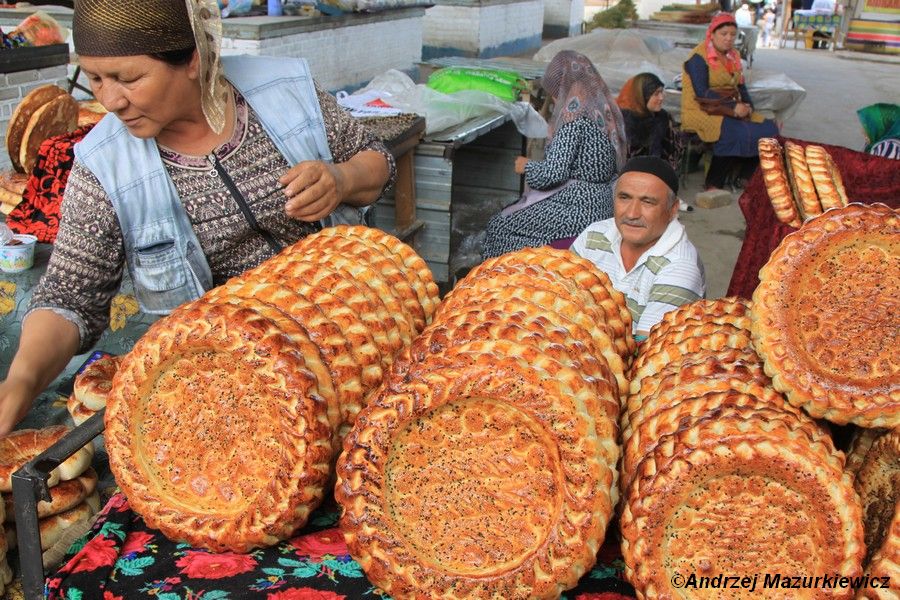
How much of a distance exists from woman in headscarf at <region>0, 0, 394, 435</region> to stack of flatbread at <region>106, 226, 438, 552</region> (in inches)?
24.6

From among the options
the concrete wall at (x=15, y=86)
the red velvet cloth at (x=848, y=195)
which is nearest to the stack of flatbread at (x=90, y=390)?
the red velvet cloth at (x=848, y=195)

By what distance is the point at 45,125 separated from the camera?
13.4ft

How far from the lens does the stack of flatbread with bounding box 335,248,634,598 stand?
1164 millimetres

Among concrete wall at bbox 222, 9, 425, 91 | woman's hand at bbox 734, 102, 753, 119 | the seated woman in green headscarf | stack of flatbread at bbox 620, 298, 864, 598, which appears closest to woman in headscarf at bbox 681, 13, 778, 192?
woman's hand at bbox 734, 102, 753, 119

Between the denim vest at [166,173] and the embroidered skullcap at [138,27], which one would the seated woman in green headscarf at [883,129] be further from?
the embroidered skullcap at [138,27]

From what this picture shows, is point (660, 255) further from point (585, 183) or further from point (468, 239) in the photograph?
point (468, 239)

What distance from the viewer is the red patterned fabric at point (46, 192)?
3.70m

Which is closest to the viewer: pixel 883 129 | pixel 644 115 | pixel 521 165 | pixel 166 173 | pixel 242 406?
pixel 242 406

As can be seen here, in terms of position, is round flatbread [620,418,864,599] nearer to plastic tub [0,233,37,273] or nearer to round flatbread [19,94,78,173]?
plastic tub [0,233,37,273]

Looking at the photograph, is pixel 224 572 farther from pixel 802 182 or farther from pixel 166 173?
pixel 802 182

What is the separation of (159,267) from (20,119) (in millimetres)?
2419

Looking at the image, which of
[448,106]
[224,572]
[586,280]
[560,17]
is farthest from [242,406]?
[560,17]

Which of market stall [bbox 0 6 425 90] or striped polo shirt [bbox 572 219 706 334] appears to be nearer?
striped polo shirt [bbox 572 219 706 334]

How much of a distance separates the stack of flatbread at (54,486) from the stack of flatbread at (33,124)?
232 cm
